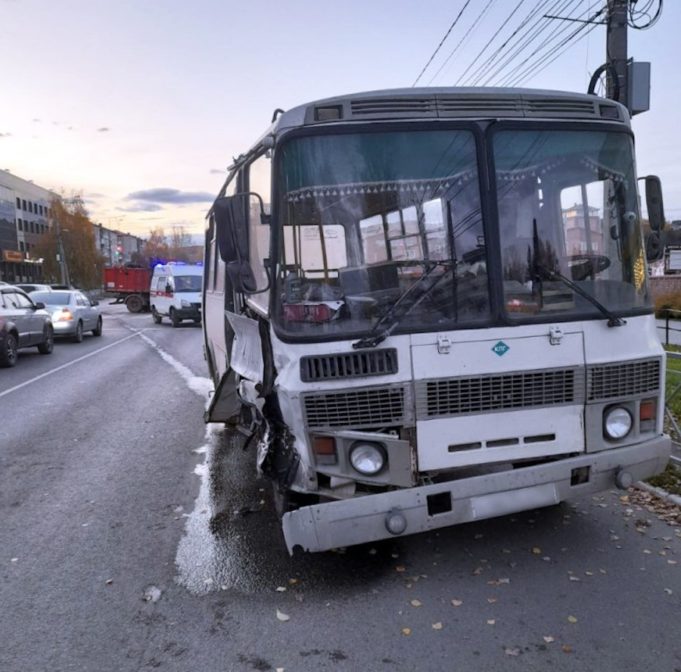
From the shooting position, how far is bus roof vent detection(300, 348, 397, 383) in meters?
3.68

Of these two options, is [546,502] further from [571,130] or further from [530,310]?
[571,130]

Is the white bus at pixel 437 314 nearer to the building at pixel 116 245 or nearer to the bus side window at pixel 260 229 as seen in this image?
the bus side window at pixel 260 229

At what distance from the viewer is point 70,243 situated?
80312mm

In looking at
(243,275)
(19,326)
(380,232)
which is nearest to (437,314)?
(380,232)

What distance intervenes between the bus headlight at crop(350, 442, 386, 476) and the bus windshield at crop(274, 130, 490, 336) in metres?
0.70

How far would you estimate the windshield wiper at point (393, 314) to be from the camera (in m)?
3.68

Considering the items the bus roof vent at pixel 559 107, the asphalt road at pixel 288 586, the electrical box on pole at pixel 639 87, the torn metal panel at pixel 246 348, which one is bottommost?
the asphalt road at pixel 288 586

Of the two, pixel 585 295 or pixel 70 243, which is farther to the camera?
pixel 70 243

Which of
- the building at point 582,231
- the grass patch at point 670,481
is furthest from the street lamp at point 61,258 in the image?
the building at point 582,231

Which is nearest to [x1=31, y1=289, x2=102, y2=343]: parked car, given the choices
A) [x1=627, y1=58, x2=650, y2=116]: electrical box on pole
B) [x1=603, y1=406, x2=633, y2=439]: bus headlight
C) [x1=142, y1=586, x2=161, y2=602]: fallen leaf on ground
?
[x1=627, y1=58, x2=650, y2=116]: electrical box on pole

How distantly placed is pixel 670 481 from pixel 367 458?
3.36m

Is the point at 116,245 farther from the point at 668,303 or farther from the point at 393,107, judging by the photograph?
the point at 393,107

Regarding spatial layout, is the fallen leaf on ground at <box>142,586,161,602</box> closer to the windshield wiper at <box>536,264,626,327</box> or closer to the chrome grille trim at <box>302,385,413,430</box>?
the chrome grille trim at <box>302,385,413,430</box>

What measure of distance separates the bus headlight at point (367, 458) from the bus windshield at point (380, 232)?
0.70 meters
